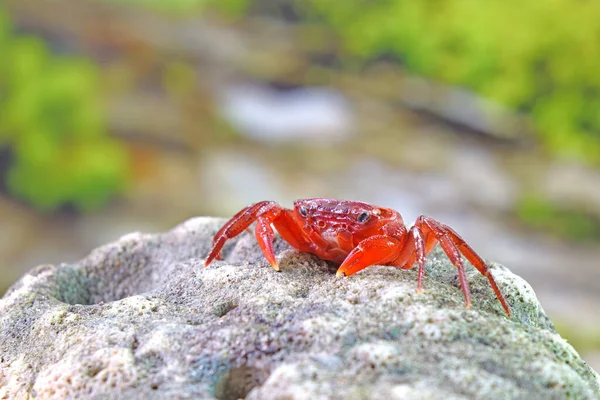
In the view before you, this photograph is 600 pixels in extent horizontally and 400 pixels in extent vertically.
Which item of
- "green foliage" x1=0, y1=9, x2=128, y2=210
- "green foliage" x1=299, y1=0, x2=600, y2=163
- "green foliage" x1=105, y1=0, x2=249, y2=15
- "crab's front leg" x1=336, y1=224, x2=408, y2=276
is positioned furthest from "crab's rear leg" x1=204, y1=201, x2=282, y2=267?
"green foliage" x1=105, y1=0, x2=249, y2=15

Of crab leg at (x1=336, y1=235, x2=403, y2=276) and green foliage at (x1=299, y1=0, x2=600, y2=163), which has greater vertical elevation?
green foliage at (x1=299, y1=0, x2=600, y2=163)

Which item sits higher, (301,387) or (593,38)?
(593,38)

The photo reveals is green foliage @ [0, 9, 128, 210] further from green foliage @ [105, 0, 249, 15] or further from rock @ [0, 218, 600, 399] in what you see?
rock @ [0, 218, 600, 399]

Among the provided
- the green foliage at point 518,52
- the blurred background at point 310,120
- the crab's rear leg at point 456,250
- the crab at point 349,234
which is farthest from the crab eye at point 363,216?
the green foliage at point 518,52

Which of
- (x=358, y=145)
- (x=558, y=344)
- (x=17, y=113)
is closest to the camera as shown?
(x=558, y=344)

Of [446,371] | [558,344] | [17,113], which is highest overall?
[17,113]

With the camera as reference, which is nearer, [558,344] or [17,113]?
[558,344]

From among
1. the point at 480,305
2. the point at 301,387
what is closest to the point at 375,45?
the point at 480,305

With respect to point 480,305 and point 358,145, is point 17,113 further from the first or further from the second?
point 480,305
